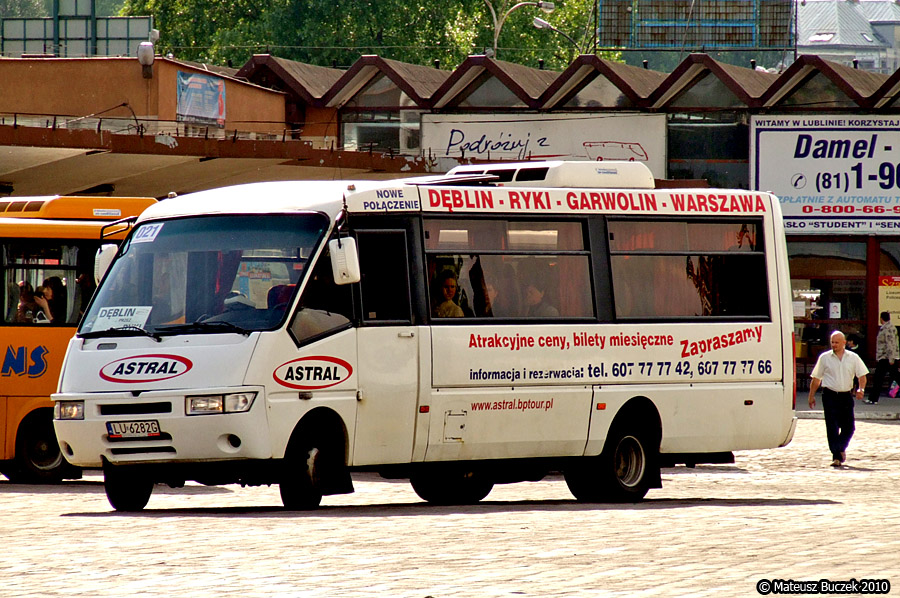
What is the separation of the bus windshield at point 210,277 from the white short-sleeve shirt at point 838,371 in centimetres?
1027

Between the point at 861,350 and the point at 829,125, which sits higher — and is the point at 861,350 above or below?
below

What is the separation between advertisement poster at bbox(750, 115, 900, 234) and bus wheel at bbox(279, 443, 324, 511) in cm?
2558

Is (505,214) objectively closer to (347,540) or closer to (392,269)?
(392,269)

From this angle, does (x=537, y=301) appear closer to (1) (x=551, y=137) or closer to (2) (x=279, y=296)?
(2) (x=279, y=296)

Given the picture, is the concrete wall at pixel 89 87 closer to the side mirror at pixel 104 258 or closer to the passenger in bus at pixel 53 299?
the passenger in bus at pixel 53 299

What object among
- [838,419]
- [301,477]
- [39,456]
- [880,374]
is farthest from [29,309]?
[880,374]

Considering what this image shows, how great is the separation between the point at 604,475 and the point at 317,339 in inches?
128

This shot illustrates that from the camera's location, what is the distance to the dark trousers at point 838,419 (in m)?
20.8

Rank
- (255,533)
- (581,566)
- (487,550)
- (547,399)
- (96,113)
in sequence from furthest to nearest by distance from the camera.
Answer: (96,113) → (547,399) → (255,533) → (487,550) → (581,566)

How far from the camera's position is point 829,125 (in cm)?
3741

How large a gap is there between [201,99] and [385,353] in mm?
25010

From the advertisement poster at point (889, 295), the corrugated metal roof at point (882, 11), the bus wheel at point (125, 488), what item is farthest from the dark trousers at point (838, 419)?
the corrugated metal roof at point (882, 11)

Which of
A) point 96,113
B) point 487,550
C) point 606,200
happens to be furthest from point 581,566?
point 96,113

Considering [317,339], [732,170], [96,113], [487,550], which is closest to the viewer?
[487,550]
